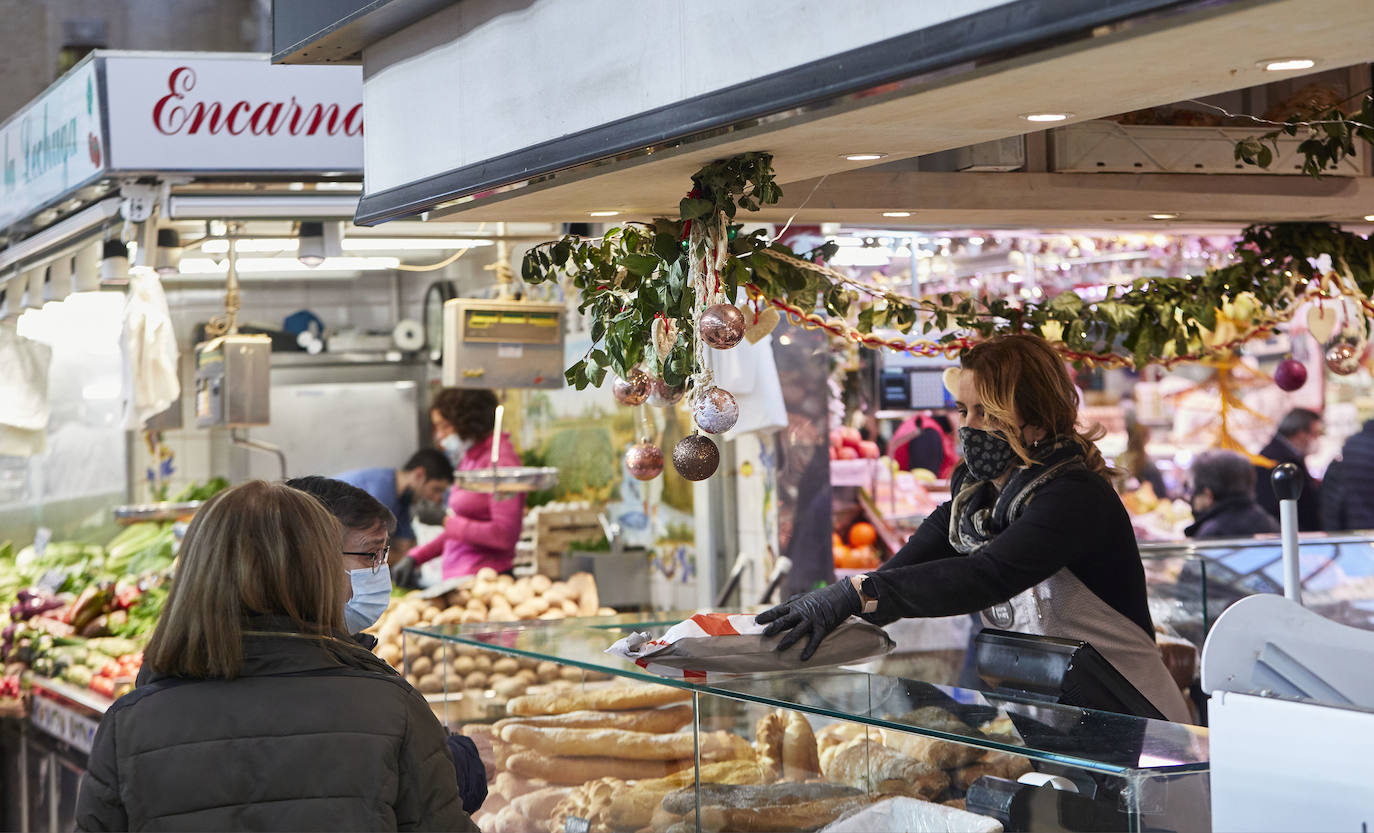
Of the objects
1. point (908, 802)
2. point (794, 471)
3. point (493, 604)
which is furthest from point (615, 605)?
point (908, 802)

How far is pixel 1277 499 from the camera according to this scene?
8141 millimetres

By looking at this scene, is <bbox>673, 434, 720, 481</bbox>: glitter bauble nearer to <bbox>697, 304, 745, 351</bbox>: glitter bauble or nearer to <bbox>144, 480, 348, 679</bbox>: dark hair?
<bbox>697, 304, 745, 351</bbox>: glitter bauble

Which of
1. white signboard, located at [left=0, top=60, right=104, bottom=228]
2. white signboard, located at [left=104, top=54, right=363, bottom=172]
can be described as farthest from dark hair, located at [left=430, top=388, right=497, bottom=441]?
white signboard, located at [left=0, top=60, right=104, bottom=228]

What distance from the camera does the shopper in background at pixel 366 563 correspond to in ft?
8.88

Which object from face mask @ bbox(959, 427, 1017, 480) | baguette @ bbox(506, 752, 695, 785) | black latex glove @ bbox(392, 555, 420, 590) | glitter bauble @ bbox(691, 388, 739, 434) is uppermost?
glitter bauble @ bbox(691, 388, 739, 434)

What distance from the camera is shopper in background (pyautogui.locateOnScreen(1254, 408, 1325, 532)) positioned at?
8016 mm

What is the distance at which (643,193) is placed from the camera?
308 centimetres

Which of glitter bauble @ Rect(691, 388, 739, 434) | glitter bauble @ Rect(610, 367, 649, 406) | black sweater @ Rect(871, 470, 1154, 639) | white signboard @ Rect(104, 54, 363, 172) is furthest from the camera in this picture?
white signboard @ Rect(104, 54, 363, 172)

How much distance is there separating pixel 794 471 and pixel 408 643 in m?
3.23

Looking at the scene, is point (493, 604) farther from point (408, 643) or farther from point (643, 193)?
point (643, 193)

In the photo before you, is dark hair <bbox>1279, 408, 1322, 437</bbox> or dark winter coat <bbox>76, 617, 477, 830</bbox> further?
dark hair <bbox>1279, 408, 1322, 437</bbox>

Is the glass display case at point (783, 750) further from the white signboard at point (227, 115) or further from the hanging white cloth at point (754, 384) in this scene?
the white signboard at point (227, 115)

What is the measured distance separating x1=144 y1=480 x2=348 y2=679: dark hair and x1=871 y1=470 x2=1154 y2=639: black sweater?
1.22 metres

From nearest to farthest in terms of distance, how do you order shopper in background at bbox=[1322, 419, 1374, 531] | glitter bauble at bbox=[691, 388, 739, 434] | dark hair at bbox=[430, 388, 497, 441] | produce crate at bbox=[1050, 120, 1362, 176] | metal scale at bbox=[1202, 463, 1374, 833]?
metal scale at bbox=[1202, 463, 1374, 833]
glitter bauble at bbox=[691, 388, 739, 434]
produce crate at bbox=[1050, 120, 1362, 176]
dark hair at bbox=[430, 388, 497, 441]
shopper in background at bbox=[1322, 419, 1374, 531]
